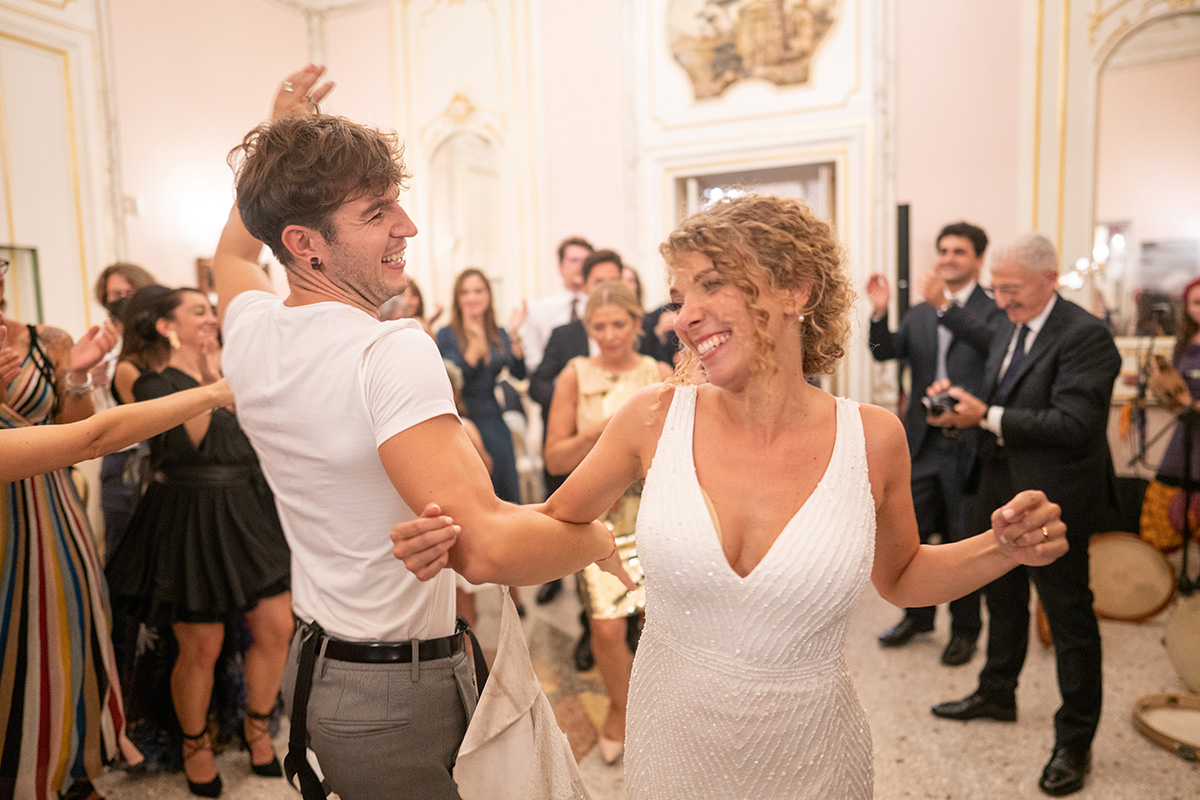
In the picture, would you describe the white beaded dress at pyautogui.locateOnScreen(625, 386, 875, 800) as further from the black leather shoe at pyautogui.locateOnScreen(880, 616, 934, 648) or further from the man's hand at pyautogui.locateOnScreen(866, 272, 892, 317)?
the man's hand at pyautogui.locateOnScreen(866, 272, 892, 317)

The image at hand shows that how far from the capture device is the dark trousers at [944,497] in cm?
359

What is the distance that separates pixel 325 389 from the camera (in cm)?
119

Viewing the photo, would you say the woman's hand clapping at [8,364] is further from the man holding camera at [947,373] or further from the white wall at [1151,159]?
the white wall at [1151,159]

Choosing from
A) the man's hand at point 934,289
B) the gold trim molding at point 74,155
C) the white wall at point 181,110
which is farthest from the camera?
the white wall at point 181,110

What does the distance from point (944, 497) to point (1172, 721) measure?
1.20 m

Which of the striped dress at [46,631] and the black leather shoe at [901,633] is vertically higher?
the striped dress at [46,631]

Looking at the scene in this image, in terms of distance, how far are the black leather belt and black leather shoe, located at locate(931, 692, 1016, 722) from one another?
249 cm

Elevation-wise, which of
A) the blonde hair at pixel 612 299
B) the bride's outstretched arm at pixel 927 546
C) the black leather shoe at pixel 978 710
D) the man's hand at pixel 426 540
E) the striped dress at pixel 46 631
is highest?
the blonde hair at pixel 612 299

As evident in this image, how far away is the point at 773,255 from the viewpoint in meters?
1.29

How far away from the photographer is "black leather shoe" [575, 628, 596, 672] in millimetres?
3592

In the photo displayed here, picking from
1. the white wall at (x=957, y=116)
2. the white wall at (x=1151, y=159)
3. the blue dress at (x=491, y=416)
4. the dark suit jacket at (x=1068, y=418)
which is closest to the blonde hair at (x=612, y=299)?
the blue dress at (x=491, y=416)

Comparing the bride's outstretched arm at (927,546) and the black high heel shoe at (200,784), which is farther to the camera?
the black high heel shoe at (200,784)

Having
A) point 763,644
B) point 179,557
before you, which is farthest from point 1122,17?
point 179,557

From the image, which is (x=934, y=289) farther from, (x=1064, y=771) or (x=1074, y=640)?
(x=1064, y=771)
